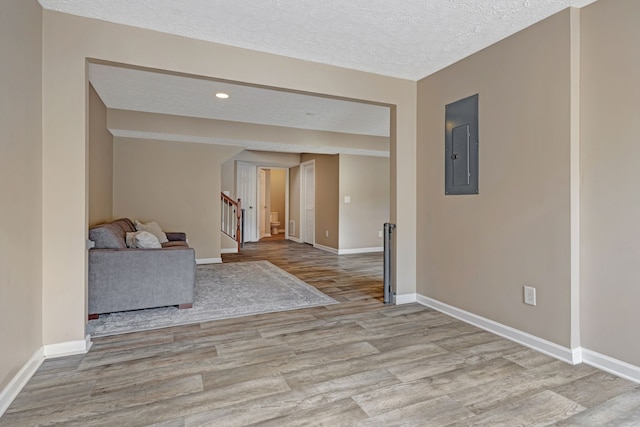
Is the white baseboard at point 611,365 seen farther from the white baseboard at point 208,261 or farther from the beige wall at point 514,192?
the white baseboard at point 208,261

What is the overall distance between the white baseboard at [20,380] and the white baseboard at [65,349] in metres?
0.04

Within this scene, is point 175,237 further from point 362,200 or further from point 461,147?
point 461,147

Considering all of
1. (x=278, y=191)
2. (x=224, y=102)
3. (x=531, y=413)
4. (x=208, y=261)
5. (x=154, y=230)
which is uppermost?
(x=224, y=102)

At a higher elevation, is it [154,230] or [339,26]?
[339,26]

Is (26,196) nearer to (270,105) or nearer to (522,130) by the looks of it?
(270,105)

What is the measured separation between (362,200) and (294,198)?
8.47 feet

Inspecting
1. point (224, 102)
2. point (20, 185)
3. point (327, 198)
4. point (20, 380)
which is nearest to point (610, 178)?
point (20, 185)

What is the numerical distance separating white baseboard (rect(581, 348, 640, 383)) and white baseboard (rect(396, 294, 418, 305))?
5.15 feet

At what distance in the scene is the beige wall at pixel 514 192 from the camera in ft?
7.45

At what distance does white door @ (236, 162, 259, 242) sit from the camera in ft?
28.7

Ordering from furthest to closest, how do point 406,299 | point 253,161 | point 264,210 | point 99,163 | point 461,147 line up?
1. point 264,210
2. point 253,161
3. point 99,163
4. point 406,299
5. point 461,147

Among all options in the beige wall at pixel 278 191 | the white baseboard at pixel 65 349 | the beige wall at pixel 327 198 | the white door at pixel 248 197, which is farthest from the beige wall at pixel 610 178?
the beige wall at pixel 278 191

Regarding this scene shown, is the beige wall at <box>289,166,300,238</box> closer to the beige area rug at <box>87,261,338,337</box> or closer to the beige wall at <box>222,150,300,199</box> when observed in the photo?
the beige wall at <box>222,150,300,199</box>

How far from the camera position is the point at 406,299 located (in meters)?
3.58
